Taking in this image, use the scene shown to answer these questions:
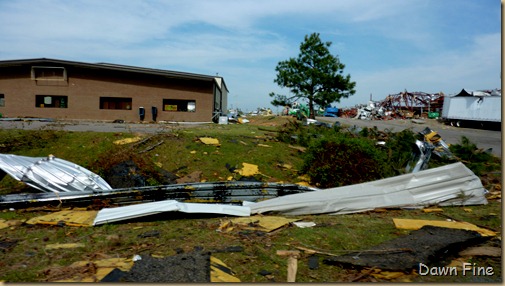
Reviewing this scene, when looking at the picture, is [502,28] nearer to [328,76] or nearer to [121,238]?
[121,238]

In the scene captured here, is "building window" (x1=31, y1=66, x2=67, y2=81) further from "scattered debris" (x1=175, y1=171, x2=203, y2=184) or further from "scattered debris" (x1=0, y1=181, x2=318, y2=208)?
"scattered debris" (x1=0, y1=181, x2=318, y2=208)

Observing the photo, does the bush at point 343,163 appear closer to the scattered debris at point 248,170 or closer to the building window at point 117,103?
the scattered debris at point 248,170

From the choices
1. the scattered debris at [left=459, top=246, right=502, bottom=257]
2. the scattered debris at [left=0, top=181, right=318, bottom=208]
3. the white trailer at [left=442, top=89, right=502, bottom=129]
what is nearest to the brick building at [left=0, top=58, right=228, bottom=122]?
the scattered debris at [left=0, top=181, right=318, bottom=208]

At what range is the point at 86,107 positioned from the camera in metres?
27.1

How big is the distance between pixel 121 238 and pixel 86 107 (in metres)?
24.8

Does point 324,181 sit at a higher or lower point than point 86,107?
lower

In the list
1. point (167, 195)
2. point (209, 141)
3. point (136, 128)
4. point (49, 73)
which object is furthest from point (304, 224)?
point (49, 73)

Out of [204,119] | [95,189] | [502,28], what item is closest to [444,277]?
[502,28]

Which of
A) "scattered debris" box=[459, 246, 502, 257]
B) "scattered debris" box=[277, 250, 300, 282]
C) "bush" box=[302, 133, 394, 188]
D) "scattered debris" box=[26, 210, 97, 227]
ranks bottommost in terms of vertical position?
"scattered debris" box=[26, 210, 97, 227]

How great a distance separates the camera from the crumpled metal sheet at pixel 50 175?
7.32 metres

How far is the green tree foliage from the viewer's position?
30141 millimetres

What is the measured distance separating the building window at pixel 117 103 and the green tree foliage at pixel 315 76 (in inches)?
494

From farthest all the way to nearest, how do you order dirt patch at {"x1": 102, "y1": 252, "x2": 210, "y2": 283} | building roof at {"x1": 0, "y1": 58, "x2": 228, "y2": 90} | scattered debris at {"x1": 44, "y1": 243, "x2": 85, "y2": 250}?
building roof at {"x1": 0, "y1": 58, "x2": 228, "y2": 90} < scattered debris at {"x1": 44, "y1": 243, "x2": 85, "y2": 250} < dirt patch at {"x1": 102, "y1": 252, "x2": 210, "y2": 283}

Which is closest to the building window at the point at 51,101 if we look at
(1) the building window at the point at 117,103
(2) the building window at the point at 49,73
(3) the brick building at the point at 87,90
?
(3) the brick building at the point at 87,90
